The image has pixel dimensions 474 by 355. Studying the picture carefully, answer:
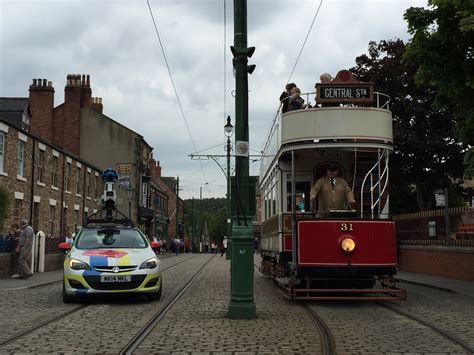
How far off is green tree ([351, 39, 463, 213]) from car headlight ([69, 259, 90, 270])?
50.8ft

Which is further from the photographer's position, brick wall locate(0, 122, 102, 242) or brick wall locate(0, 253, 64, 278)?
brick wall locate(0, 122, 102, 242)

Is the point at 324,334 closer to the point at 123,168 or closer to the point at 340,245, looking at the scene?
the point at 340,245

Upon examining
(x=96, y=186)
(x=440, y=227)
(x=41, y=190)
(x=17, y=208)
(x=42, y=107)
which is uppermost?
(x=42, y=107)

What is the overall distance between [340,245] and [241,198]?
2349 millimetres

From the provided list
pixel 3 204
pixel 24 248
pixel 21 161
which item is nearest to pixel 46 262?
pixel 3 204

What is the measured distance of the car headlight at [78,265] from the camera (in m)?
10.8

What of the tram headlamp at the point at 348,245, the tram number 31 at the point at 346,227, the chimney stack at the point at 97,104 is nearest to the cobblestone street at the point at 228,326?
the tram headlamp at the point at 348,245

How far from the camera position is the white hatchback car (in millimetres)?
10633

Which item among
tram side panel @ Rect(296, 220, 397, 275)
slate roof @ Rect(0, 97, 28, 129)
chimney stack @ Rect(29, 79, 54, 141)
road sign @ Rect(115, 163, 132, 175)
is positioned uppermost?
chimney stack @ Rect(29, 79, 54, 141)

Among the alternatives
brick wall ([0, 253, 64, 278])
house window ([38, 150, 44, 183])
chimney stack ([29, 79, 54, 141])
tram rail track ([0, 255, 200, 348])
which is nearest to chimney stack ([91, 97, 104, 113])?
chimney stack ([29, 79, 54, 141])

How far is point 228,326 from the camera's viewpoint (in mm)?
8203

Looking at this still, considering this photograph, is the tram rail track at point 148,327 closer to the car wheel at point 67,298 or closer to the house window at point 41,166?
the car wheel at point 67,298

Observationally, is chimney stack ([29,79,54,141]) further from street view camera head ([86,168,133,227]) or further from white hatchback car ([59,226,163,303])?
white hatchback car ([59,226,163,303])

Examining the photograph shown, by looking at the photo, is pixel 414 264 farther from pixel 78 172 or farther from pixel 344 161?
pixel 78 172
